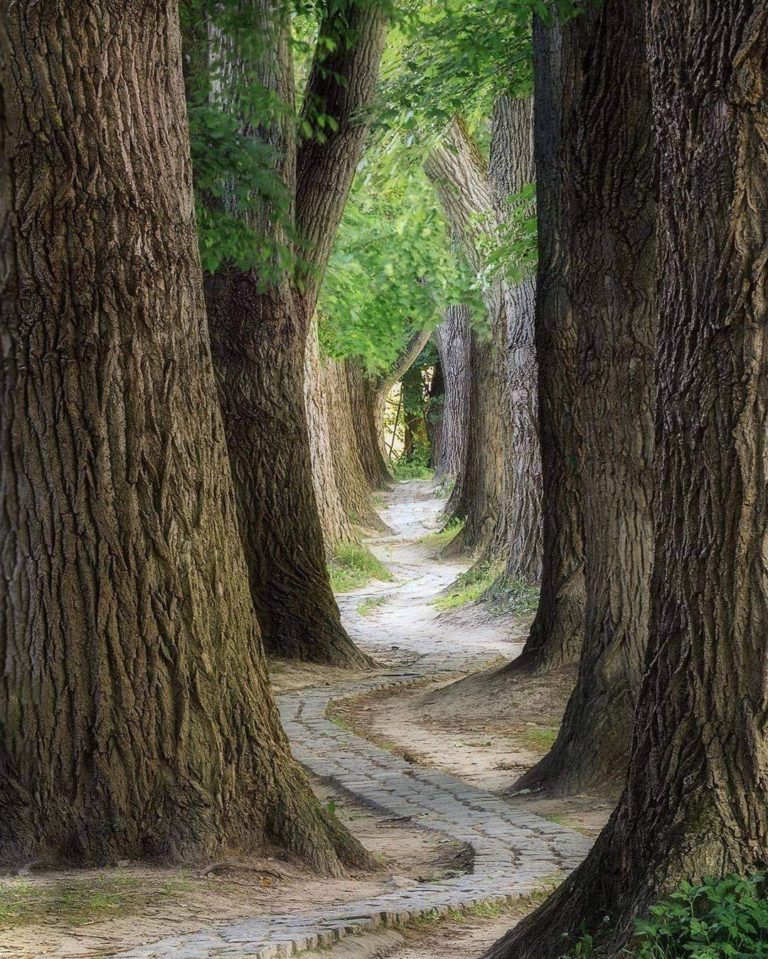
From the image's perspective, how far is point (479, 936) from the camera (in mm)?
5547

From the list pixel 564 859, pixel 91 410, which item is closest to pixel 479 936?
pixel 564 859

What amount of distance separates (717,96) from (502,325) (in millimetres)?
15600

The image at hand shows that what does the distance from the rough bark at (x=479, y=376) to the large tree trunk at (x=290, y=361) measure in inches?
118

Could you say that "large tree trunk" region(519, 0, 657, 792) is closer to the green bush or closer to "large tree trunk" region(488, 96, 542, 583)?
the green bush

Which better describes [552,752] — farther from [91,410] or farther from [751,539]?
[751,539]

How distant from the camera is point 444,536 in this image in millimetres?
25391

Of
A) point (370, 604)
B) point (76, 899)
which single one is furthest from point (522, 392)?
point (76, 899)

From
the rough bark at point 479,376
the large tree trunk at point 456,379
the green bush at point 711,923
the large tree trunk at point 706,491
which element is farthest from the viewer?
the large tree trunk at point 456,379

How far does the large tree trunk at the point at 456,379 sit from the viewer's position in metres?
25.3

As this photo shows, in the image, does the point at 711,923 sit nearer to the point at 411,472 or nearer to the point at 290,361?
the point at 290,361

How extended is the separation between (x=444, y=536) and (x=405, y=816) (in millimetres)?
17472

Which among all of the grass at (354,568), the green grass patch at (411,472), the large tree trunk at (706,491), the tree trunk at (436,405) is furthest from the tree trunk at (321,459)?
the green grass patch at (411,472)

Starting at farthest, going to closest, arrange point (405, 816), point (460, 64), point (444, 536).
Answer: point (444, 536) < point (460, 64) < point (405, 816)

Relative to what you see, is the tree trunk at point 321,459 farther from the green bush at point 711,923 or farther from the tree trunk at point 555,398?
the green bush at point 711,923
